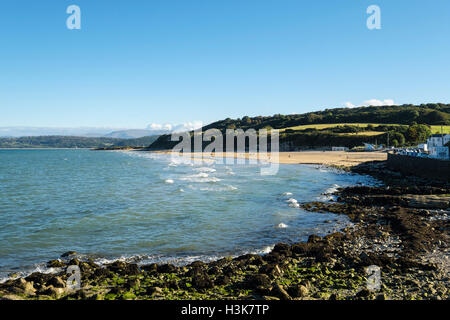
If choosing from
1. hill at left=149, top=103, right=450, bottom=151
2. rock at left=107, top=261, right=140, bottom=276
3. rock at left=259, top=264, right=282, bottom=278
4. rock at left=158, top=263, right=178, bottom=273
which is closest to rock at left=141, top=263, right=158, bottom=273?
rock at left=158, top=263, right=178, bottom=273

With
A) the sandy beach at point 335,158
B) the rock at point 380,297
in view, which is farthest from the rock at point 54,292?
the sandy beach at point 335,158

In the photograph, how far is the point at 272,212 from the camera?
22.3 metres

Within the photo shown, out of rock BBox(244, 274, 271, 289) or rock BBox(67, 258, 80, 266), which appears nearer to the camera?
rock BBox(244, 274, 271, 289)

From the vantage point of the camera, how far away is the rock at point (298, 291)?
9266 millimetres

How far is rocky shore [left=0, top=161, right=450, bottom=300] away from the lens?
31.1 feet

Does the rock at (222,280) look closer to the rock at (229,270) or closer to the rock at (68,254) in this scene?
the rock at (229,270)

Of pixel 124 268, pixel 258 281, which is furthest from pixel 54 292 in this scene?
pixel 258 281

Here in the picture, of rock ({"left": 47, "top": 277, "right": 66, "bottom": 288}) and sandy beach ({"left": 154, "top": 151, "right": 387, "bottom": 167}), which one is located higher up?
sandy beach ({"left": 154, "top": 151, "right": 387, "bottom": 167})

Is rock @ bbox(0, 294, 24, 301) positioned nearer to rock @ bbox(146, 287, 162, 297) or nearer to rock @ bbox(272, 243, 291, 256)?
rock @ bbox(146, 287, 162, 297)

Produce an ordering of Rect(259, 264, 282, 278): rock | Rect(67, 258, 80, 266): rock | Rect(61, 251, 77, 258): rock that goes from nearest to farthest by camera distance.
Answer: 1. Rect(259, 264, 282, 278): rock
2. Rect(67, 258, 80, 266): rock
3. Rect(61, 251, 77, 258): rock

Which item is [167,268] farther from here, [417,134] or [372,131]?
[372,131]

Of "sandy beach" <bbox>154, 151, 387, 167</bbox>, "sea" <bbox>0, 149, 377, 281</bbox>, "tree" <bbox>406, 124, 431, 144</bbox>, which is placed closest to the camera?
"sea" <bbox>0, 149, 377, 281</bbox>

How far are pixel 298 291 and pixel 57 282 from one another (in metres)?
7.24

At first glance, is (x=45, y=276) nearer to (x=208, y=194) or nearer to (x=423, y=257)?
(x=423, y=257)
